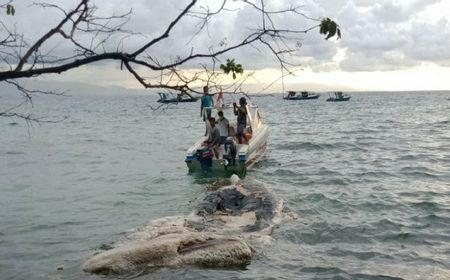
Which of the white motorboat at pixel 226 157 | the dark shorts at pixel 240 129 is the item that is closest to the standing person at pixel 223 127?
the white motorboat at pixel 226 157

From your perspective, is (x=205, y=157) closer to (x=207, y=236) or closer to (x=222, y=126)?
(x=222, y=126)

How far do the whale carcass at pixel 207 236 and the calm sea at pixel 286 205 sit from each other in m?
0.27

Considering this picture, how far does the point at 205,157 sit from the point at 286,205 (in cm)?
466

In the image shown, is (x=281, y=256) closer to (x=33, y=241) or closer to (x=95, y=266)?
(x=95, y=266)

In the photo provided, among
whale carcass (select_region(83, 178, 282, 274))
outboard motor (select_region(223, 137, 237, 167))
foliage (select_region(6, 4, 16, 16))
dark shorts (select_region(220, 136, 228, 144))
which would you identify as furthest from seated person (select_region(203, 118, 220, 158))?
foliage (select_region(6, 4, 16, 16))

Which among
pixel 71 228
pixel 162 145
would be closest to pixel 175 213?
pixel 71 228

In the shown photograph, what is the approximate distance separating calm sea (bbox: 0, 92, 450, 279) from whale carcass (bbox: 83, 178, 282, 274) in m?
0.27

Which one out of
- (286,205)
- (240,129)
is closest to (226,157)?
(240,129)

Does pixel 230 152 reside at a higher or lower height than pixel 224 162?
higher

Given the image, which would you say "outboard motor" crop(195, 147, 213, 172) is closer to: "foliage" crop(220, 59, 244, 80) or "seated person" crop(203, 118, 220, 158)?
"seated person" crop(203, 118, 220, 158)

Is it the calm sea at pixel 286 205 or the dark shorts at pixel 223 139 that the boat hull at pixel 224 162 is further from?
the calm sea at pixel 286 205

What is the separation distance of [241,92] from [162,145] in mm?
24756

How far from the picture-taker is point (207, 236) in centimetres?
830

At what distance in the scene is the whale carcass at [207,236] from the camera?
7445 millimetres
